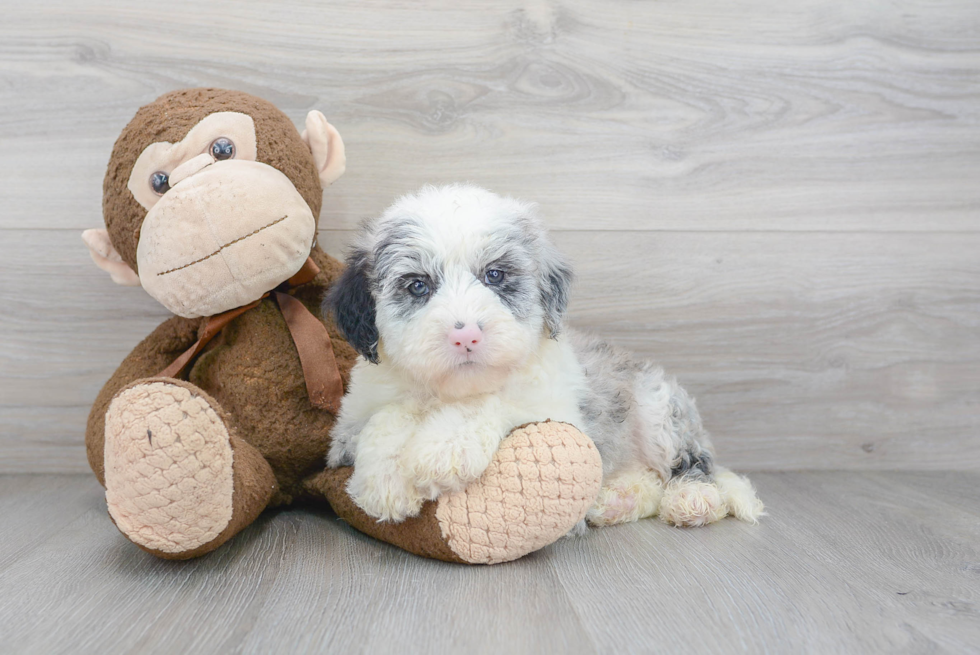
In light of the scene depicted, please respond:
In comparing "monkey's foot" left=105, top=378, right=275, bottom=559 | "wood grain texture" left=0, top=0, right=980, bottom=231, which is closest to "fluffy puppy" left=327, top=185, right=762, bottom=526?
"monkey's foot" left=105, top=378, right=275, bottom=559

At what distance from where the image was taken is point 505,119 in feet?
7.32

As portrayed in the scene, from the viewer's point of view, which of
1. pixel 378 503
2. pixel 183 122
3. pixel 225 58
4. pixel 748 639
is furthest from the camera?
pixel 225 58

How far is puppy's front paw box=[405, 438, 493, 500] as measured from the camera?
4.57ft

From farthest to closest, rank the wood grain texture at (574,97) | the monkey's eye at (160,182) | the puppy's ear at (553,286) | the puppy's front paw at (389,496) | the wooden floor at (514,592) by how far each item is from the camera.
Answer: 1. the wood grain texture at (574,97)
2. the monkey's eye at (160,182)
3. the puppy's ear at (553,286)
4. the puppy's front paw at (389,496)
5. the wooden floor at (514,592)

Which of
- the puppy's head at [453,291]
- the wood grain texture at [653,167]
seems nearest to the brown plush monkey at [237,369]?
the puppy's head at [453,291]

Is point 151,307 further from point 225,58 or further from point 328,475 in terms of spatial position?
point 328,475

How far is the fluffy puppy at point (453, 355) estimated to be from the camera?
4.62 feet

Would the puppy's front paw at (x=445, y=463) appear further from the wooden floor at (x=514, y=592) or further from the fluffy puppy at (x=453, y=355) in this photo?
the wooden floor at (x=514, y=592)

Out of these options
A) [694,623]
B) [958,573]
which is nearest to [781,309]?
[958,573]

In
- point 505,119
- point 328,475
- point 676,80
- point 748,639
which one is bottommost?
point 328,475

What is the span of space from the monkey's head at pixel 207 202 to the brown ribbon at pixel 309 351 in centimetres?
9

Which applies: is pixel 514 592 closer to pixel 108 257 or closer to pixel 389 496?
pixel 389 496

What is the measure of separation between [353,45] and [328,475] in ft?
4.32

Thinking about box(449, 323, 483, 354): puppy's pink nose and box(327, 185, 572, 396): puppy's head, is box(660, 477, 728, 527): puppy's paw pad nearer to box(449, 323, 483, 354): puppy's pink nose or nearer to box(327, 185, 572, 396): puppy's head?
box(327, 185, 572, 396): puppy's head
